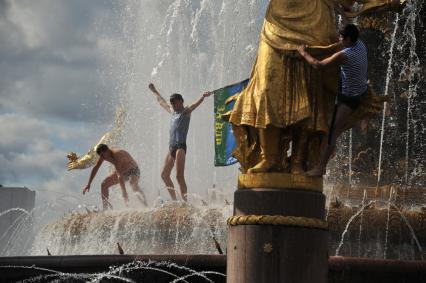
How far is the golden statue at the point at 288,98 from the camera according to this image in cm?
665

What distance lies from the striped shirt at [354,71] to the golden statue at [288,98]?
0.08 m

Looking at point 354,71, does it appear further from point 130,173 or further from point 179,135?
point 130,173

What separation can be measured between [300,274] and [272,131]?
1209 millimetres

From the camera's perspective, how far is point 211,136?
19.8m

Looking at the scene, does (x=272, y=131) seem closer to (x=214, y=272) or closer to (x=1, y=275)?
(x=214, y=272)

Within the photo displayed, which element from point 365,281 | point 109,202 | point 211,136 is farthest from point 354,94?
point 211,136

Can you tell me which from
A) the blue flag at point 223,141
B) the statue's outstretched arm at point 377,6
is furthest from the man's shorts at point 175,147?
the statue's outstretched arm at point 377,6

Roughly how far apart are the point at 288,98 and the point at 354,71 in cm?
61

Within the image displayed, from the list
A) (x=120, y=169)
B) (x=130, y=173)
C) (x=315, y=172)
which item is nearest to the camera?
(x=315, y=172)

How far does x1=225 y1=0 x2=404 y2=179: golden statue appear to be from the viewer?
6648mm

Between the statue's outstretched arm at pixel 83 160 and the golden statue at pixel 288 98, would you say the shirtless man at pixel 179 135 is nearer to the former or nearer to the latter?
the statue's outstretched arm at pixel 83 160

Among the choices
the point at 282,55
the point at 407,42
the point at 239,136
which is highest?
the point at 407,42

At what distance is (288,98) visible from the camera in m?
6.67

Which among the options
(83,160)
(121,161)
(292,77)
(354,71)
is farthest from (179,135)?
(354,71)
